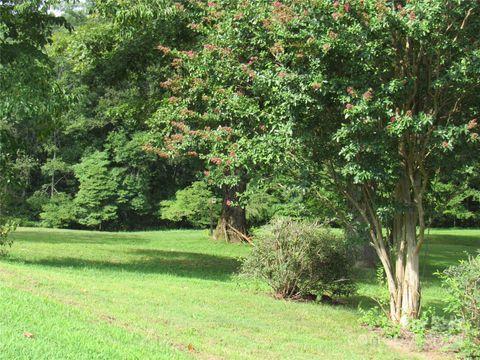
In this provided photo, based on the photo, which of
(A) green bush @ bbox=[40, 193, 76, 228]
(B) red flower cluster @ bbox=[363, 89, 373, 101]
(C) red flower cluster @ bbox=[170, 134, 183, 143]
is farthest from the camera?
(A) green bush @ bbox=[40, 193, 76, 228]

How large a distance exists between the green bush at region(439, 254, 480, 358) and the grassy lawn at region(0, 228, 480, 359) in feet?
3.26

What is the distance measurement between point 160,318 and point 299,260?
342 centimetres

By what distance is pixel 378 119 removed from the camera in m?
8.05

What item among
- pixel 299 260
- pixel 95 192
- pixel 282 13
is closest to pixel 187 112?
pixel 299 260

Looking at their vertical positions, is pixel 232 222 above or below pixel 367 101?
below

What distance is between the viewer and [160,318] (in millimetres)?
7961

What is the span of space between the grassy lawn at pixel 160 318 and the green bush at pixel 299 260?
423 mm

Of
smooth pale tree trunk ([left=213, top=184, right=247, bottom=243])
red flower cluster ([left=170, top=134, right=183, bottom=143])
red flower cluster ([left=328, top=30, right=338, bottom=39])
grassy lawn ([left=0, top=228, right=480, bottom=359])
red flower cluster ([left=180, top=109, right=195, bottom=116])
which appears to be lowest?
grassy lawn ([left=0, top=228, right=480, bottom=359])

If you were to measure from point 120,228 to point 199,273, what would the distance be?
30765 mm

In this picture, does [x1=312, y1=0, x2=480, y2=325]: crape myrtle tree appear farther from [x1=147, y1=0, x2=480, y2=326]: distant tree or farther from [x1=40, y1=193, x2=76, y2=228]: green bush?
[x1=40, y1=193, x2=76, y2=228]: green bush

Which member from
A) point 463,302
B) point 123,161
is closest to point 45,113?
point 463,302

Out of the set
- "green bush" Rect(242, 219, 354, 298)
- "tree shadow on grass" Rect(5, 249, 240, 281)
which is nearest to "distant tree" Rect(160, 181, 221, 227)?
"tree shadow on grass" Rect(5, 249, 240, 281)

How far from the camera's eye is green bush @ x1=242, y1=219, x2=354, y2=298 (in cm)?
1070

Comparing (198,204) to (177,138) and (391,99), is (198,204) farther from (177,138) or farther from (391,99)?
(391,99)
